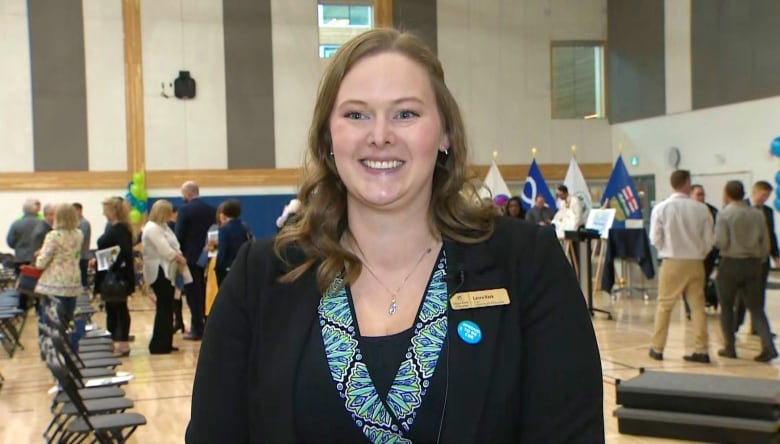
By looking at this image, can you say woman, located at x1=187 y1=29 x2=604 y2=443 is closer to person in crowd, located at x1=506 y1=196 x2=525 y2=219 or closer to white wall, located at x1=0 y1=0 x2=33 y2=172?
person in crowd, located at x1=506 y1=196 x2=525 y2=219

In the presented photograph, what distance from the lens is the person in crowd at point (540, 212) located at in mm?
13922

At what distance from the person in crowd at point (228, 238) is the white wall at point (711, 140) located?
386 inches

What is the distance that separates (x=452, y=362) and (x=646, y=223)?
1777 centimetres

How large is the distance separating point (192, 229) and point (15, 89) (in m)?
8.43

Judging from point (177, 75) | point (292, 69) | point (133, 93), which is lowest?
point (133, 93)

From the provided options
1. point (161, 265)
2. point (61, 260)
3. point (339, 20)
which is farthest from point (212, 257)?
point (339, 20)

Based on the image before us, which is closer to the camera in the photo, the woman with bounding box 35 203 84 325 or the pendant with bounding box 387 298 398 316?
the pendant with bounding box 387 298 398 316

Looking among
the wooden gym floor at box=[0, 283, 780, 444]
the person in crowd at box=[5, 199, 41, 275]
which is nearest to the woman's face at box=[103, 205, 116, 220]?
the wooden gym floor at box=[0, 283, 780, 444]

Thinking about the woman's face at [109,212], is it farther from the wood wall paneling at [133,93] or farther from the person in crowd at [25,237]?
the wood wall paneling at [133,93]

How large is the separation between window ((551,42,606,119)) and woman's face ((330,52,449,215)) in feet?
61.6

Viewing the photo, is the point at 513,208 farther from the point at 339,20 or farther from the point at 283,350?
the point at 283,350

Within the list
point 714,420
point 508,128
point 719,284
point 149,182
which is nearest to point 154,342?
point 719,284

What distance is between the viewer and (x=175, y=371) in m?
8.47

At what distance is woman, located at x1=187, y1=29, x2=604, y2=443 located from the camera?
1436 mm
